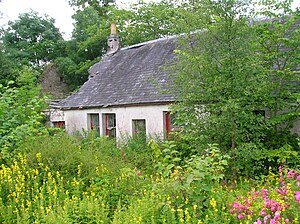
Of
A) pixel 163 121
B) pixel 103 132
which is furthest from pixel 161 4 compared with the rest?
pixel 163 121

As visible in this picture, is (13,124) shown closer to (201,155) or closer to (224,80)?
(201,155)

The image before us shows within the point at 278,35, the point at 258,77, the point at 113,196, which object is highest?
the point at 278,35

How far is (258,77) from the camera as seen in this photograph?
7758mm

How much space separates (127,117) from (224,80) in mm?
7715

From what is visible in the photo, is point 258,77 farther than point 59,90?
No

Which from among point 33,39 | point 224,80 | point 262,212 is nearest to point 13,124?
point 224,80

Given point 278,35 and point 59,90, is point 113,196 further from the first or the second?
point 59,90

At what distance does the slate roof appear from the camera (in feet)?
47.6

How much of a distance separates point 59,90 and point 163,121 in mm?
21992

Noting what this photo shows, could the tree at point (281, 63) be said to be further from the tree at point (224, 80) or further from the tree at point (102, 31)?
the tree at point (102, 31)

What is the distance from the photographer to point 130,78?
664 inches

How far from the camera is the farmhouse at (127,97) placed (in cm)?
1367

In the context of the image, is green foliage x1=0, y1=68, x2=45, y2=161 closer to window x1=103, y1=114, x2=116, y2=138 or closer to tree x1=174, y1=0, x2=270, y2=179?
tree x1=174, y1=0, x2=270, y2=179

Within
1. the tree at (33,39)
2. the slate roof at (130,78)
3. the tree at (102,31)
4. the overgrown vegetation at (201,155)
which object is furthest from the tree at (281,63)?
the tree at (33,39)
